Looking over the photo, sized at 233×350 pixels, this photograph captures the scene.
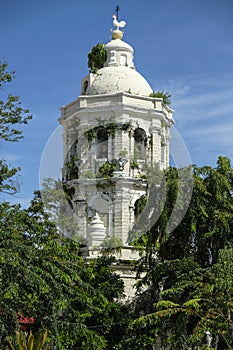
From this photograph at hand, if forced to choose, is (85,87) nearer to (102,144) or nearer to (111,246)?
(102,144)

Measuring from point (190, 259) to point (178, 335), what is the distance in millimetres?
3077

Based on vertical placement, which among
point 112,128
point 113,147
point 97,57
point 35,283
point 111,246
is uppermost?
point 97,57

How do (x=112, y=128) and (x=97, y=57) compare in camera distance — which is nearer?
(x=112, y=128)

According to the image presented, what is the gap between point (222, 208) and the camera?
24078 mm

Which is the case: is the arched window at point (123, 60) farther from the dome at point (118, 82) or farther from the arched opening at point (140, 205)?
the arched opening at point (140, 205)

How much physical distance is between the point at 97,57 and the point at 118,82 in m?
1.98

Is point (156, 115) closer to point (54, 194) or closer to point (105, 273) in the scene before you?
point (54, 194)

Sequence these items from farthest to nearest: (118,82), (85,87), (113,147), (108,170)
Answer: (85,87), (118,82), (113,147), (108,170)

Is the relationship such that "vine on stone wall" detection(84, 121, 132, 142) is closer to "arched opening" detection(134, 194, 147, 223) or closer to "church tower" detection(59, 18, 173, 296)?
"church tower" detection(59, 18, 173, 296)

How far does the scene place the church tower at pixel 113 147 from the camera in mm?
31781

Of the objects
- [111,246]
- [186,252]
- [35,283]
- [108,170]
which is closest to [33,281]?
[35,283]

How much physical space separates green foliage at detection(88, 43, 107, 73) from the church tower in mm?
752

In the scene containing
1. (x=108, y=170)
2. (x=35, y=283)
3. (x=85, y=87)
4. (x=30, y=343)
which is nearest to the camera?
(x=30, y=343)

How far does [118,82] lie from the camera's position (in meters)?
33.2
